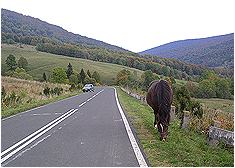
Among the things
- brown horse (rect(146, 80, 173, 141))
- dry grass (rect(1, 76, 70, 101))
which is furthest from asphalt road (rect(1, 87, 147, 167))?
dry grass (rect(1, 76, 70, 101))

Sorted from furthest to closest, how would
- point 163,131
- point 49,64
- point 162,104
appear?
point 49,64 < point 162,104 < point 163,131

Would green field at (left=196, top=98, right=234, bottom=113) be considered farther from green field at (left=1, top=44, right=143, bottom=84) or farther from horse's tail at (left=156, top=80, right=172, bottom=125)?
green field at (left=1, top=44, right=143, bottom=84)

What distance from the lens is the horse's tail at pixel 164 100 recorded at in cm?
1084

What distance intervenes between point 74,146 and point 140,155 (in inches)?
73.2

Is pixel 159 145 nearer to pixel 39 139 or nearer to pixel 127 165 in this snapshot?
pixel 127 165

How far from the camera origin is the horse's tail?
1084 centimetres

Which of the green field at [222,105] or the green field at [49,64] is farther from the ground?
the green field at [49,64]

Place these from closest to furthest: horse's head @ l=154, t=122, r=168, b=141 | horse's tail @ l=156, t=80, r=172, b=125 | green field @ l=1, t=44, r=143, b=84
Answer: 1. horse's head @ l=154, t=122, r=168, b=141
2. horse's tail @ l=156, t=80, r=172, b=125
3. green field @ l=1, t=44, r=143, b=84

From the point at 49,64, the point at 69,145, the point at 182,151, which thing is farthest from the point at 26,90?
the point at 49,64

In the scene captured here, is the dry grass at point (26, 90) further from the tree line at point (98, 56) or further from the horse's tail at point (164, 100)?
the tree line at point (98, 56)

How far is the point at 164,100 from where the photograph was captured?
36.9ft

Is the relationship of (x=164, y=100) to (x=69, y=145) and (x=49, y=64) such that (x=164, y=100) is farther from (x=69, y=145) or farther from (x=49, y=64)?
(x=49, y=64)

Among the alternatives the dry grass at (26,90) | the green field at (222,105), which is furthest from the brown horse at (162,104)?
the green field at (222,105)

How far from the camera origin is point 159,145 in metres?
9.29
